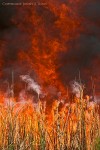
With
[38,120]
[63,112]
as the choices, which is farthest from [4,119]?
[63,112]

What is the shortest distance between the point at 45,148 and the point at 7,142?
0.62 m

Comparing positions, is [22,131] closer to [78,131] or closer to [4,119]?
[4,119]

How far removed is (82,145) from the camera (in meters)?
5.53

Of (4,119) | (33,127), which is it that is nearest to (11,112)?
(4,119)

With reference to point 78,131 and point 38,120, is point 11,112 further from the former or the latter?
point 78,131

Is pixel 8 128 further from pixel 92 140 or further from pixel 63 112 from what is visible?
pixel 92 140

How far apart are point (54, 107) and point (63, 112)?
20 cm

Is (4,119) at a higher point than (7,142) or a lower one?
higher

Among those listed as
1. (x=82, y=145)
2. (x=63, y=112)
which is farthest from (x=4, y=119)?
(x=82, y=145)

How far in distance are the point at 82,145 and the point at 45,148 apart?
0.59 metres

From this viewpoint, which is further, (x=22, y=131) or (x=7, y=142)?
(x=22, y=131)

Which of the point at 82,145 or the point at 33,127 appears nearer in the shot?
the point at 82,145

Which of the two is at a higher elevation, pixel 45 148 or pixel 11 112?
pixel 11 112

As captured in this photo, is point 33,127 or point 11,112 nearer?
point 11,112
